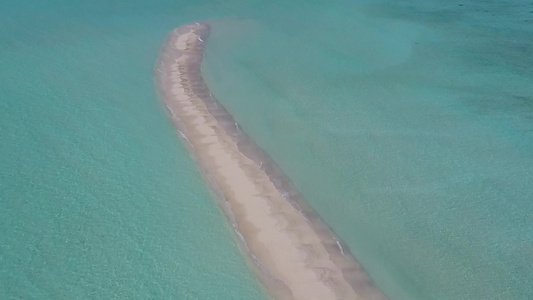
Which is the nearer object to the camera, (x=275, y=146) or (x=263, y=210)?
(x=263, y=210)

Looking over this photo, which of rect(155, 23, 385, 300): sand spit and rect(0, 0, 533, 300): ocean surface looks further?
rect(0, 0, 533, 300): ocean surface

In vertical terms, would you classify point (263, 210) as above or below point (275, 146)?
below

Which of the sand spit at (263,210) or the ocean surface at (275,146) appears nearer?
the sand spit at (263,210)

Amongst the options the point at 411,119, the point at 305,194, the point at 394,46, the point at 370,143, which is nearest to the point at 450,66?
the point at 394,46
